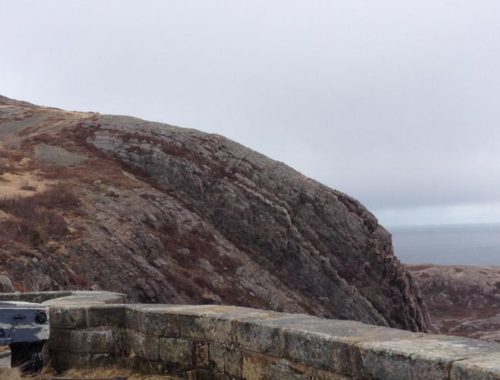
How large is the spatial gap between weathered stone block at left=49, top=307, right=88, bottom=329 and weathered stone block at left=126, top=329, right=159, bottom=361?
0.58 m

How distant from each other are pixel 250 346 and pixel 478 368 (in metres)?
2.48

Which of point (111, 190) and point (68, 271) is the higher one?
point (111, 190)

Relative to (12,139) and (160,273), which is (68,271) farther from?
(12,139)

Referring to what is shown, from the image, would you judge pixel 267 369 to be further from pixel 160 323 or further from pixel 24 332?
pixel 24 332

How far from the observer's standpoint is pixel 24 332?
6125 millimetres

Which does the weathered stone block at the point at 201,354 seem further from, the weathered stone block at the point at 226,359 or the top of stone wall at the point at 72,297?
the top of stone wall at the point at 72,297

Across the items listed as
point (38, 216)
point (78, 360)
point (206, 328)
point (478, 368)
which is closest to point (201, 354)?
point (206, 328)

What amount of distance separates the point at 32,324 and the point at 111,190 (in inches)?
1152

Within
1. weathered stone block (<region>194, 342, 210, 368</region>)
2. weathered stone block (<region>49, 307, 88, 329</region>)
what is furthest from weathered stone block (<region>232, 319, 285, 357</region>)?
weathered stone block (<region>49, 307, 88, 329</region>)

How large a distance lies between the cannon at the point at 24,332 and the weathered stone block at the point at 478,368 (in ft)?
13.8

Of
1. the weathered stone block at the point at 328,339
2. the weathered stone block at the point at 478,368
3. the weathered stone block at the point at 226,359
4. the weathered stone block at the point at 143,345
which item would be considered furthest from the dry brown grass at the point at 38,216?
the weathered stone block at the point at 478,368

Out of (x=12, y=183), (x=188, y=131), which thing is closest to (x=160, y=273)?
(x=12, y=183)

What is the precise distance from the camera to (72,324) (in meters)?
7.31

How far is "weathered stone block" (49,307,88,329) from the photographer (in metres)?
7.29
